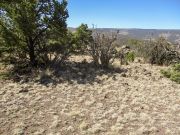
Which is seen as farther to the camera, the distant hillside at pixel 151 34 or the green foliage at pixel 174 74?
the distant hillside at pixel 151 34

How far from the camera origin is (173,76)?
395 inches

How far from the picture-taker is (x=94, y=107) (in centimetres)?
749

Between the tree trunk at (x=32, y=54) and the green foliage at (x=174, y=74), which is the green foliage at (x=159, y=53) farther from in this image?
the tree trunk at (x=32, y=54)

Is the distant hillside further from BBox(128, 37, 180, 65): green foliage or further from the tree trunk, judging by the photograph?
the tree trunk

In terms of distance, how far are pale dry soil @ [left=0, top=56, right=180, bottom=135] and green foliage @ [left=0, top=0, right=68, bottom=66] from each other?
2.01 meters

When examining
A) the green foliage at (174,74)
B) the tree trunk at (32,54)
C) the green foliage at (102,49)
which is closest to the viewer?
the green foliage at (174,74)

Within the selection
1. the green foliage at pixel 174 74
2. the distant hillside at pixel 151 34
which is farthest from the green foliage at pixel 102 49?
the green foliage at pixel 174 74

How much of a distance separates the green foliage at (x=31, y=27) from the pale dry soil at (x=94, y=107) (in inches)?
79.2

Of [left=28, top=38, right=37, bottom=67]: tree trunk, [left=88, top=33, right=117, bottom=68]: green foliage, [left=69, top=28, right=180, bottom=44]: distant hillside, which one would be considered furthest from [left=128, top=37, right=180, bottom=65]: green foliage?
[left=28, top=38, right=37, bottom=67]: tree trunk

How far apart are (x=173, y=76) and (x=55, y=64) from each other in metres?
4.19

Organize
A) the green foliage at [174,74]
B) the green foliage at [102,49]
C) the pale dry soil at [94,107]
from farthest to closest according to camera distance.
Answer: the green foliage at [102,49], the green foliage at [174,74], the pale dry soil at [94,107]

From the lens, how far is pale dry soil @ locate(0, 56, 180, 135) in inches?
249

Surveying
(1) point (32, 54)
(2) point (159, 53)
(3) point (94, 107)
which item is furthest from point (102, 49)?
(3) point (94, 107)

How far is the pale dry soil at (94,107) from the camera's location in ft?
20.8
